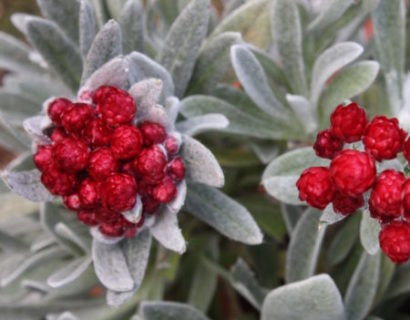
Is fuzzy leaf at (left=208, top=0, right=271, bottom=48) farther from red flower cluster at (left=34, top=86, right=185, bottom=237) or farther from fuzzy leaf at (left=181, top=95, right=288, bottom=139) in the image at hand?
red flower cluster at (left=34, top=86, right=185, bottom=237)

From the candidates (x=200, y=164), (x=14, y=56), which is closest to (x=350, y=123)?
(x=200, y=164)

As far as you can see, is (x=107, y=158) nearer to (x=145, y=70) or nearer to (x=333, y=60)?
(x=145, y=70)

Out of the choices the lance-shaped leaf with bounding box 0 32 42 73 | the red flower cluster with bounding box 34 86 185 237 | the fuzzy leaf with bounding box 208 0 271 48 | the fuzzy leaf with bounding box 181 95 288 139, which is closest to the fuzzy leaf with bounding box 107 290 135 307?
the red flower cluster with bounding box 34 86 185 237

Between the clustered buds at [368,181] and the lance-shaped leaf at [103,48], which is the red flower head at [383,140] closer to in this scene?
the clustered buds at [368,181]

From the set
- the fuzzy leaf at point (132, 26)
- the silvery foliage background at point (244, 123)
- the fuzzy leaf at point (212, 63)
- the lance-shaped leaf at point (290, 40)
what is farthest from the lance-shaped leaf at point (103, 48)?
the lance-shaped leaf at point (290, 40)

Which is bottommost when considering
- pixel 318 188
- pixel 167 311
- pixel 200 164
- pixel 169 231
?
pixel 167 311

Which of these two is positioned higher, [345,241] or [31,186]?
[31,186]

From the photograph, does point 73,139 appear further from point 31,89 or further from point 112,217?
point 31,89

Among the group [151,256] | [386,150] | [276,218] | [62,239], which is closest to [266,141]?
[276,218]
